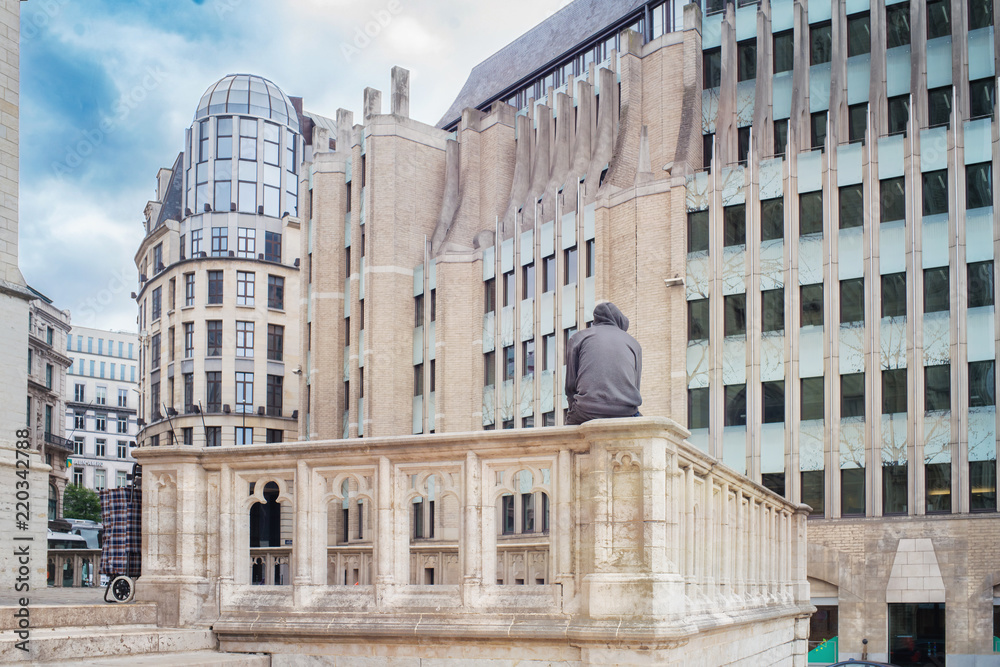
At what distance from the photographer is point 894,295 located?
3800cm

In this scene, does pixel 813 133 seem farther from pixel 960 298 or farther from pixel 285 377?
pixel 285 377

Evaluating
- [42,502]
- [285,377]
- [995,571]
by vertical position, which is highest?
[285,377]

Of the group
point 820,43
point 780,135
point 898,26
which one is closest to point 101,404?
point 780,135

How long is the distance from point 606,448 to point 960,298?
3196cm

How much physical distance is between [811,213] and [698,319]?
17.7 ft

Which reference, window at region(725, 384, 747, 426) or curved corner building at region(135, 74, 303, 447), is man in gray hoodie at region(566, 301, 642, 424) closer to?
window at region(725, 384, 747, 426)

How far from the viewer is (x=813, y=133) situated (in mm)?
41719

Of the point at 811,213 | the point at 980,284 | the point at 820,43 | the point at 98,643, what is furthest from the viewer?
the point at 820,43

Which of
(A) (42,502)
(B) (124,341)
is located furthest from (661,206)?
(B) (124,341)

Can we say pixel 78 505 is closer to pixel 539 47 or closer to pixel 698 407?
pixel 539 47

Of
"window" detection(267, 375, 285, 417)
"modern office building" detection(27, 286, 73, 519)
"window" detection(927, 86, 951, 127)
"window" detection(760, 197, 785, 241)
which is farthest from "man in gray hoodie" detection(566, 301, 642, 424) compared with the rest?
"window" detection(267, 375, 285, 417)

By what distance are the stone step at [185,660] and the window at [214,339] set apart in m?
65.0

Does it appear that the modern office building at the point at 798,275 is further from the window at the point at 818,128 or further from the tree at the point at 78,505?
the tree at the point at 78,505

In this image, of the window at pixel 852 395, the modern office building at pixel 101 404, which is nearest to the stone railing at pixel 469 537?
the window at pixel 852 395
